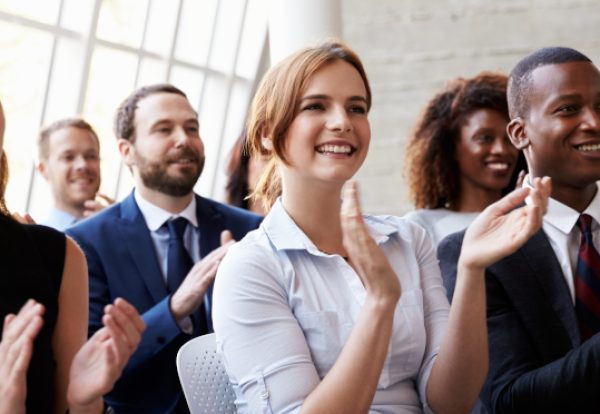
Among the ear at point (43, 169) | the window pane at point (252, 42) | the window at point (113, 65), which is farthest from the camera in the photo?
the window pane at point (252, 42)

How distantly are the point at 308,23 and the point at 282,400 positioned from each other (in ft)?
14.8

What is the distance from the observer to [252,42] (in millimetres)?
10250

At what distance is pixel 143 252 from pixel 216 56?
6.55 m

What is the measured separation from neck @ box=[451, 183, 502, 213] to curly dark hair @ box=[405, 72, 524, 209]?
35 millimetres

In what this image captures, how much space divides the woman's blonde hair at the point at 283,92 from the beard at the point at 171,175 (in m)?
1.28

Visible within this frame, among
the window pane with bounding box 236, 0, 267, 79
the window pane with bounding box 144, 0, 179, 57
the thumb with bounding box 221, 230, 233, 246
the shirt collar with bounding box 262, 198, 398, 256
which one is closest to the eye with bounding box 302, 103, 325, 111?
the shirt collar with bounding box 262, 198, 398, 256

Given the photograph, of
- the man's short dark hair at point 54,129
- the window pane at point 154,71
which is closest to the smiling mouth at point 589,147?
the man's short dark hair at point 54,129

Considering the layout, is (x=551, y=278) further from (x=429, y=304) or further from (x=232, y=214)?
(x=232, y=214)

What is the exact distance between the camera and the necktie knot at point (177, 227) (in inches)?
145

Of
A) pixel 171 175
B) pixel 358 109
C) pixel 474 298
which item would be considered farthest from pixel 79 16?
pixel 474 298

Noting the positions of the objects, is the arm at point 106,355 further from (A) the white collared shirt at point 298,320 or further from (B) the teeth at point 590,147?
(B) the teeth at point 590,147

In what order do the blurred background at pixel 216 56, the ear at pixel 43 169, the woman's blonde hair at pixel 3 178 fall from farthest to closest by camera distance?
1. the blurred background at pixel 216 56
2. the ear at pixel 43 169
3. the woman's blonde hair at pixel 3 178

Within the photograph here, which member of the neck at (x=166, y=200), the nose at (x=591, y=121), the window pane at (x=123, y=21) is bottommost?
the neck at (x=166, y=200)

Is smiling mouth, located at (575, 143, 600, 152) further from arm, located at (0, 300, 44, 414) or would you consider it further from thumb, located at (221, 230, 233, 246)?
arm, located at (0, 300, 44, 414)
